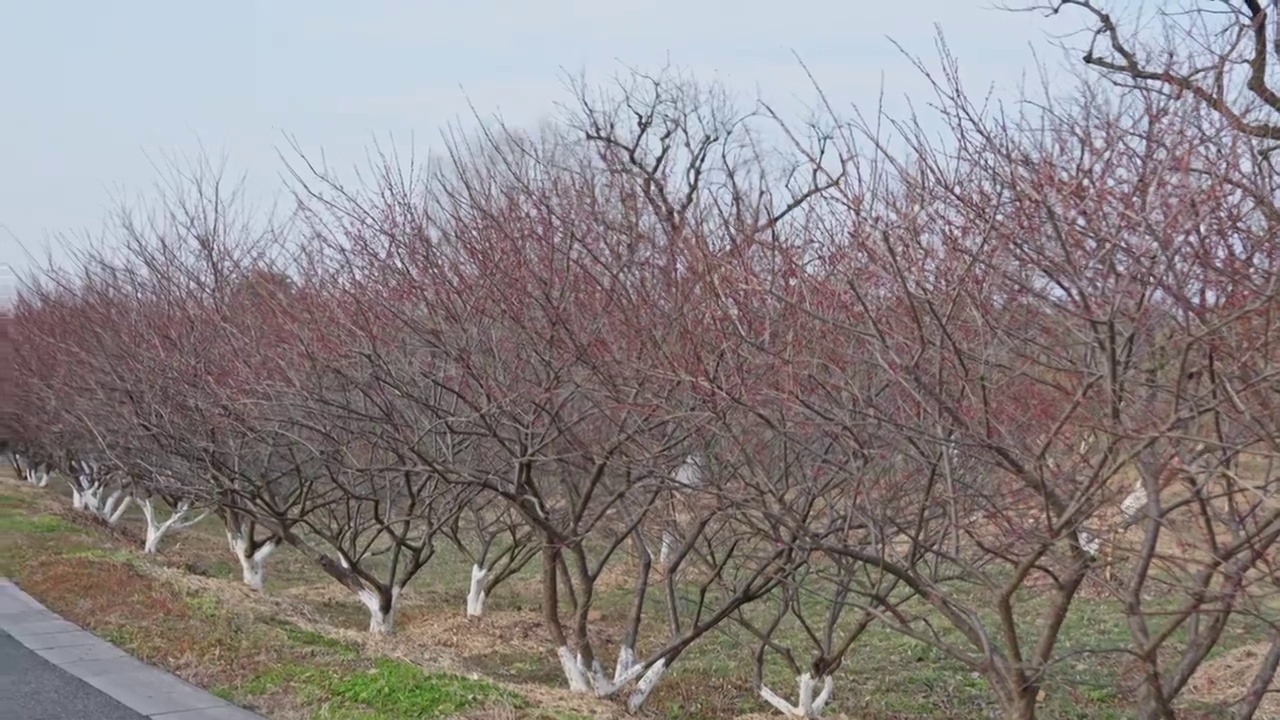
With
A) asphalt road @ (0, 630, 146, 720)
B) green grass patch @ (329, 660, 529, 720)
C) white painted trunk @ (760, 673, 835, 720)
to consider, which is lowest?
asphalt road @ (0, 630, 146, 720)

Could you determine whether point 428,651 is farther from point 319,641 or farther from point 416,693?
point 416,693

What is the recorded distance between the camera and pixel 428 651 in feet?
29.6

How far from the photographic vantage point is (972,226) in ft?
14.9

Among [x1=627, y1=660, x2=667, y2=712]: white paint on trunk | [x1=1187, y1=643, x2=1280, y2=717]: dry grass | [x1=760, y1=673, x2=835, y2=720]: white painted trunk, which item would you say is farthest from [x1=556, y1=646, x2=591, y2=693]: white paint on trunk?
[x1=1187, y1=643, x2=1280, y2=717]: dry grass

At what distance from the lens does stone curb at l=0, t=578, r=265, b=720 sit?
626 cm

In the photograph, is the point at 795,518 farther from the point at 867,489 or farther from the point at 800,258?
the point at 800,258

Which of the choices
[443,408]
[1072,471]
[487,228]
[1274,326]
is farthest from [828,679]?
[1274,326]

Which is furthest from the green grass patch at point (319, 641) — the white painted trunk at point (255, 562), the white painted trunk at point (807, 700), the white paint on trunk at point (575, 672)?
the white painted trunk at point (255, 562)

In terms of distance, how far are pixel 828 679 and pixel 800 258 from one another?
379 cm

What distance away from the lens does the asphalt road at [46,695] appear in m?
6.16

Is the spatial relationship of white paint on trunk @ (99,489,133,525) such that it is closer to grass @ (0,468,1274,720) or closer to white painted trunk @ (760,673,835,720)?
grass @ (0,468,1274,720)

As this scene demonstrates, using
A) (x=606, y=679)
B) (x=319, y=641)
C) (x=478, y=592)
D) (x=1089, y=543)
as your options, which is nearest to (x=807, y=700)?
(x=606, y=679)

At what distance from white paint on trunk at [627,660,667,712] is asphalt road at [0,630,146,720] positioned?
9.88 ft

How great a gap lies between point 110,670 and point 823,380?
4.73 metres
